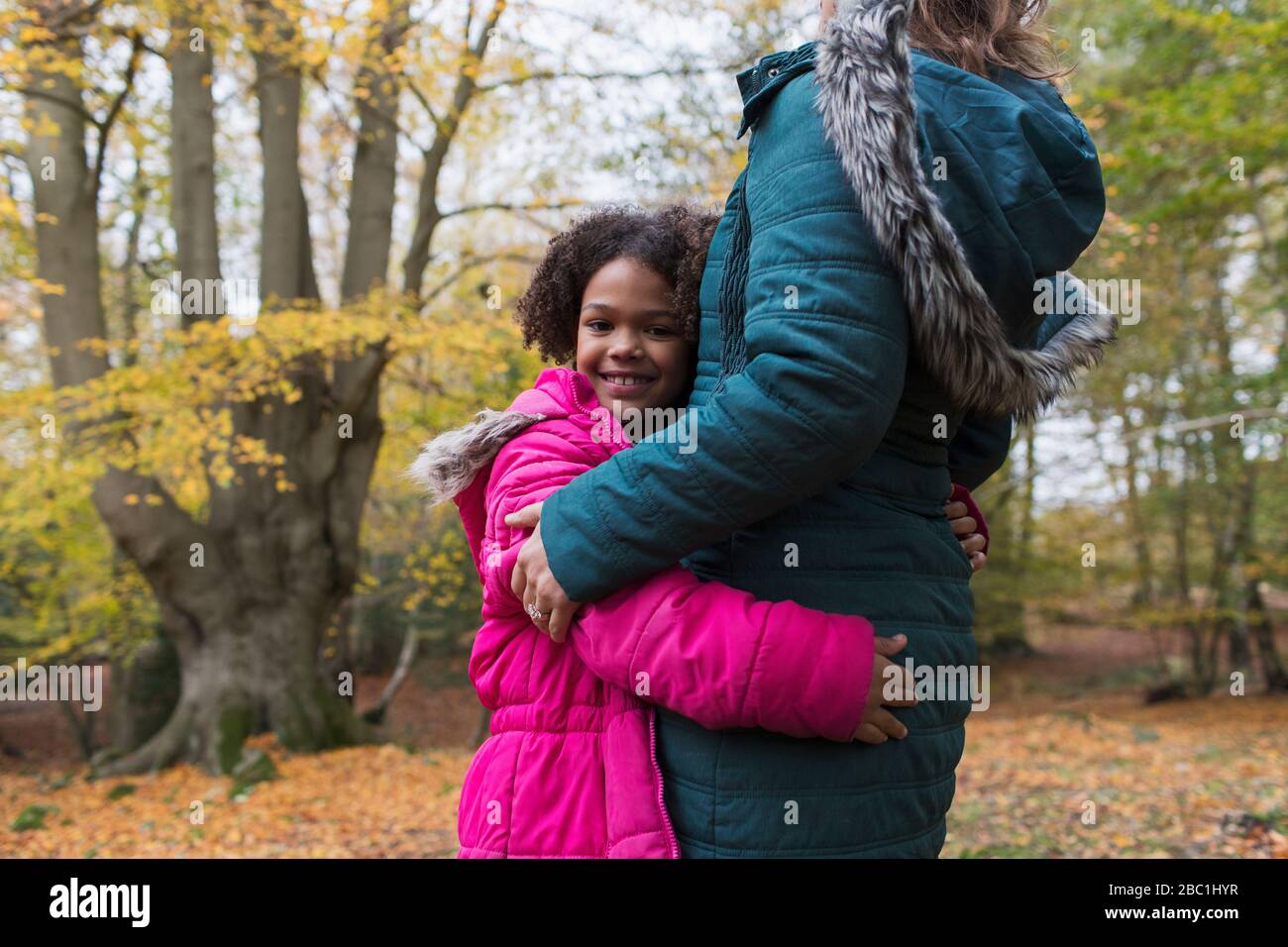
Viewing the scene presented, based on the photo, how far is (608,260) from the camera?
6.04 feet

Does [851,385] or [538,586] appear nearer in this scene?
[851,385]

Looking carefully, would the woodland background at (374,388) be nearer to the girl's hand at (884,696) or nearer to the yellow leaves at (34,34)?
the yellow leaves at (34,34)

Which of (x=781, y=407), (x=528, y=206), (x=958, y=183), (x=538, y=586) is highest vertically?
(x=528, y=206)

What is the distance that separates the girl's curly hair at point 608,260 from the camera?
1.77 m

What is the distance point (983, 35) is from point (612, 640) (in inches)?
43.0

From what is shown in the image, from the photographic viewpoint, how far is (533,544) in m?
1.35

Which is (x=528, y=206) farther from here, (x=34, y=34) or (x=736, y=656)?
(x=736, y=656)

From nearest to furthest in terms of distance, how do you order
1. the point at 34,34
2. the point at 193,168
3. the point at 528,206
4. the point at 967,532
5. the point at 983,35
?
the point at 983,35 < the point at 967,532 < the point at 34,34 < the point at 528,206 < the point at 193,168

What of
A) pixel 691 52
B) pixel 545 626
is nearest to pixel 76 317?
pixel 691 52

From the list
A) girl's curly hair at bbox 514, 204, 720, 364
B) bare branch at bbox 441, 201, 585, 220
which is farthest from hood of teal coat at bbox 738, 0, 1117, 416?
bare branch at bbox 441, 201, 585, 220

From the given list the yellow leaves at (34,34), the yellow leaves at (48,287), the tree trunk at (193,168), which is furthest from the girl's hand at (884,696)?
the tree trunk at (193,168)

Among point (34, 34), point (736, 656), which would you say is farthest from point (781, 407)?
point (34, 34)

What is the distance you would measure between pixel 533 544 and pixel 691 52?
27.9 ft

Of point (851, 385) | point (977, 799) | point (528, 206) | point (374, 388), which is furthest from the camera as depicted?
point (374, 388)
